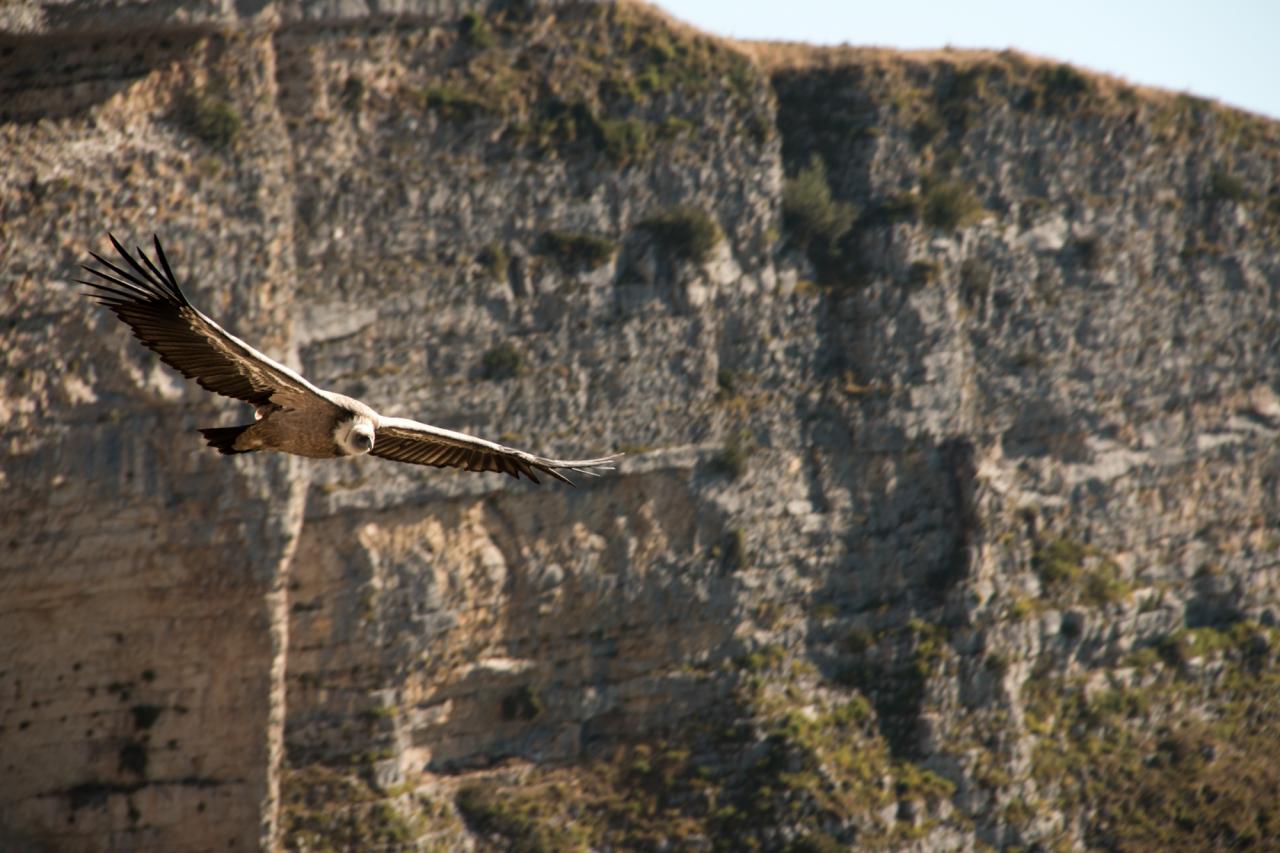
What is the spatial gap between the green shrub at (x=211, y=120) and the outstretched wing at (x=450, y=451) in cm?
1799

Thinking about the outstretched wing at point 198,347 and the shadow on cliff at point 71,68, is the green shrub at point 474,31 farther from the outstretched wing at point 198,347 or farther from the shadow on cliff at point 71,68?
the outstretched wing at point 198,347

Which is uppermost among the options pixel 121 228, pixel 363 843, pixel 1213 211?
pixel 1213 211

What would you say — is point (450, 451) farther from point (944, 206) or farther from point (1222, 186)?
point (1222, 186)

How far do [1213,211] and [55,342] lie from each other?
3083 centimetres

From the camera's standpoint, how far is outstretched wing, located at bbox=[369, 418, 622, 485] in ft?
57.3

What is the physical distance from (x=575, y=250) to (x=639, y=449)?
4.66 m

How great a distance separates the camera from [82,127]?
33562 mm

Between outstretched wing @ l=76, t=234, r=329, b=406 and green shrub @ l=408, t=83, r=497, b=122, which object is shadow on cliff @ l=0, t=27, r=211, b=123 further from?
outstretched wing @ l=76, t=234, r=329, b=406

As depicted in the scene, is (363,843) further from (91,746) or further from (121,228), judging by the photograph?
(121,228)

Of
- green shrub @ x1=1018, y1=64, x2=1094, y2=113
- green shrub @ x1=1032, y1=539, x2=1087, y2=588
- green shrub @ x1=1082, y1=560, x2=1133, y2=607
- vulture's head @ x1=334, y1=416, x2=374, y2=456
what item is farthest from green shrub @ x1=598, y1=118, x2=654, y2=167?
vulture's head @ x1=334, y1=416, x2=374, y2=456

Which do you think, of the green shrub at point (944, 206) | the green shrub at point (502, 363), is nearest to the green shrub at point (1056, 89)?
the green shrub at point (944, 206)

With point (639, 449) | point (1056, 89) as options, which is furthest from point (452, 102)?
point (1056, 89)

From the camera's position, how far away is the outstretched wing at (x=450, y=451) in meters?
17.5

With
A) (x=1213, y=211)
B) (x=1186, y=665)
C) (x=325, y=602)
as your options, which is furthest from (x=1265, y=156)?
(x=325, y=602)
